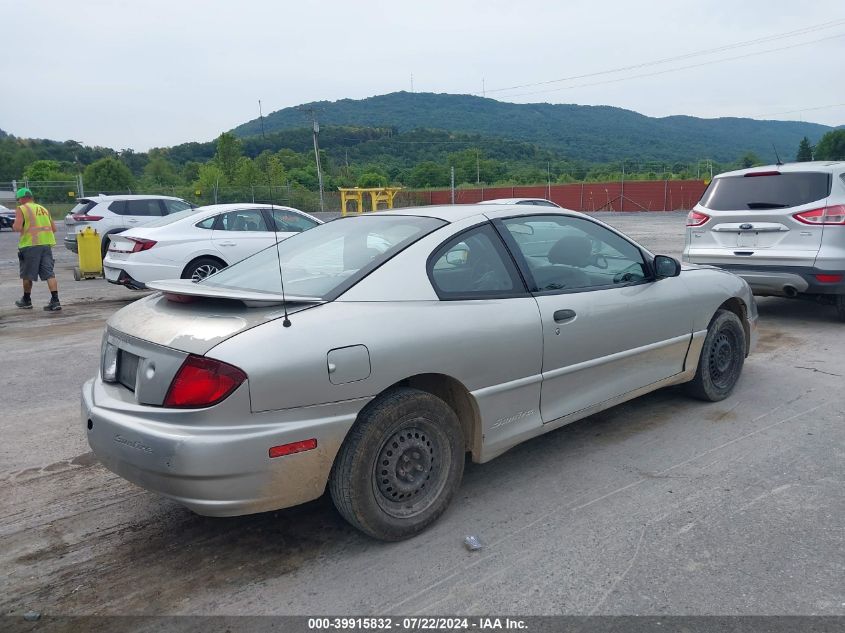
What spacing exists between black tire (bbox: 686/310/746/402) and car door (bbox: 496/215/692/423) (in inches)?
13.4

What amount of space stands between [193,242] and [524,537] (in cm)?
829

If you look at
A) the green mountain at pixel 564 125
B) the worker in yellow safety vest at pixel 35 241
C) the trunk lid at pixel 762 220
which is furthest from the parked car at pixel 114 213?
the green mountain at pixel 564 125

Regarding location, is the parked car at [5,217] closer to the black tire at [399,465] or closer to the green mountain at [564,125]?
the black tire at [399,465]

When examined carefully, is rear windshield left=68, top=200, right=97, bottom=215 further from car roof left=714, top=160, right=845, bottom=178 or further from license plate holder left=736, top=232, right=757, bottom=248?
license plate holder left=736, top=232, right=757, bottom=248

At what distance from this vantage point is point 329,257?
12.2 feet

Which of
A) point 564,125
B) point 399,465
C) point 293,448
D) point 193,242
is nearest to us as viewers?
point 293,448

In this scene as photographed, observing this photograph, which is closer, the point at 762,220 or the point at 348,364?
the point at 348,364

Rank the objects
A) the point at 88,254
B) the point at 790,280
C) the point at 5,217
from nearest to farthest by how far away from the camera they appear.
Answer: the point at 790,280 → the point at 88,254 → the point at 5,217

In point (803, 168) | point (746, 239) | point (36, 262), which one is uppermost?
point (803, 168)

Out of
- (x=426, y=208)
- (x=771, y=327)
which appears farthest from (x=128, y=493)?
(x=771, y=327)

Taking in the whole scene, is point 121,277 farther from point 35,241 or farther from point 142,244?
point 35,241

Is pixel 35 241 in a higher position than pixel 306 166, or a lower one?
lower

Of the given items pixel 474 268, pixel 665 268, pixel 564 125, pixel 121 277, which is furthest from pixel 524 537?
pixel 564 125

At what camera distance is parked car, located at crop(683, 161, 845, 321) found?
280 inches
